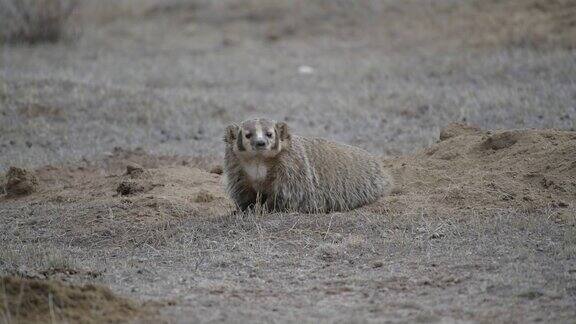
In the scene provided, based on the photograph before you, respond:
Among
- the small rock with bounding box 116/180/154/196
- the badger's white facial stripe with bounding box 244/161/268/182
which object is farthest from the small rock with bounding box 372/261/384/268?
the small rock with bounding box 116/180/154/196

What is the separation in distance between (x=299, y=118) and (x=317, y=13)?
8.60 meters

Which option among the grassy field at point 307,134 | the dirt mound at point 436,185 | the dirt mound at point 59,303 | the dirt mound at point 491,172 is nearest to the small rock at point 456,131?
the dirt mound at point 436,185

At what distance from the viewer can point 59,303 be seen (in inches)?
207

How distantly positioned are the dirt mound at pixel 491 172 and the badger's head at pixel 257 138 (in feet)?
4.17

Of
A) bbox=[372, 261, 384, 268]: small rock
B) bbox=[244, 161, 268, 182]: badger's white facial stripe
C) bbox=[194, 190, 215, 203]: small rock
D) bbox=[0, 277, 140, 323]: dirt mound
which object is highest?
bbox=[244, 161, 268, 182]: badger's white facial stripe

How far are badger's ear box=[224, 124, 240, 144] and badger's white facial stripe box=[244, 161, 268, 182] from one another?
0.86 feet

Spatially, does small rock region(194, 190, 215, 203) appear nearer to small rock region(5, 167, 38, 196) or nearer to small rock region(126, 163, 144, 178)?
small rock region(126, 163, 144, 178)

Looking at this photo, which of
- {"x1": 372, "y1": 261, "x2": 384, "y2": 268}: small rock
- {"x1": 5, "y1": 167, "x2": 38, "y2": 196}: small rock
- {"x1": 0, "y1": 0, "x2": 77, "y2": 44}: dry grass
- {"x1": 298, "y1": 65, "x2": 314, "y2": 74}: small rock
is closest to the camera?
{"x1": 372, "y1": 261, "x2": 384, "y2": 268}: small rock

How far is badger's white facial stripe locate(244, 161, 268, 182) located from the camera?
768cm

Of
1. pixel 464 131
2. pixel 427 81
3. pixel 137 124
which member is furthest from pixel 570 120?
pixel 137 124

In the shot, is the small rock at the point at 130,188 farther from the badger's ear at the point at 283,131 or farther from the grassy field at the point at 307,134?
the badger's ear at the point at 283,131

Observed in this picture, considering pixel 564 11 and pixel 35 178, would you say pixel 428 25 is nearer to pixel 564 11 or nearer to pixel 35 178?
pixel 564 11

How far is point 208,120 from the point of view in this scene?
1346 centimetres

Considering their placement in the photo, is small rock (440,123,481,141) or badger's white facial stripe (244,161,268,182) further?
small rock (440,123,481,141)
